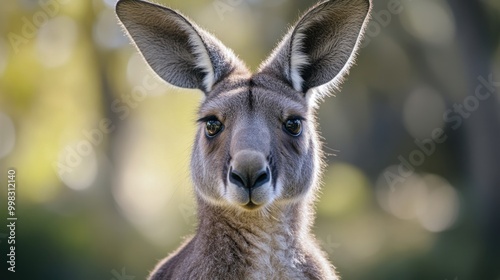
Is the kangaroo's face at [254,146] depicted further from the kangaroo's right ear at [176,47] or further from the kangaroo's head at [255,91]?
the kangaroo's right ear at [176,47]

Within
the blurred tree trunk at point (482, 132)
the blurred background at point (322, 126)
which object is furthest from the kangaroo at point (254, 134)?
the blurred tree trunk at point (482, 132)

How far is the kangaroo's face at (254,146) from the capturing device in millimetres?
5656

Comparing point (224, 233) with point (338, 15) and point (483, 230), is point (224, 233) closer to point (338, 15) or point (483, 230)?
point (338, 15)

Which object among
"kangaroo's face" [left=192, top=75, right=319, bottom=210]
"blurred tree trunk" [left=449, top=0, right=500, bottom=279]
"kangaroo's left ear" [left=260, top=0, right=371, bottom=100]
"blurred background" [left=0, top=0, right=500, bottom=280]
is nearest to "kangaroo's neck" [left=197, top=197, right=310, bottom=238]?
"kangaroo's face" [left=192, top=75, right=319, bottom=210]

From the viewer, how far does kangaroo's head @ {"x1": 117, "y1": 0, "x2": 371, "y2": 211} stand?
5832mm

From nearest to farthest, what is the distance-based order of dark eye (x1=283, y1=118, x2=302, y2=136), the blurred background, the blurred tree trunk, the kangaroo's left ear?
dark eye (x1=283, y1=118, x2=302, y2=136) < the kangaroo's left ear < the blurred background < the blurred tree trunk

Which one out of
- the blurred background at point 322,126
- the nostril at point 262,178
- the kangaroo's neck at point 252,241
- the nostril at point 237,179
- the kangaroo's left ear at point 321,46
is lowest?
the blurred background at point 322,126

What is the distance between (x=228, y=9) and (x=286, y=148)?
14970mm

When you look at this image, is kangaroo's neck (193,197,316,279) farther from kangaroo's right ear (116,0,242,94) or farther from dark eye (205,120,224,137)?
kangaroo's right ear (116,0,242,94)

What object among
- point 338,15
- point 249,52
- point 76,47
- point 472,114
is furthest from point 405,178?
point 338,15

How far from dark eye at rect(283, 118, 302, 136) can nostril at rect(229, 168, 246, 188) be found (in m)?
0.71

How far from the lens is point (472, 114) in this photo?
20.1 meters

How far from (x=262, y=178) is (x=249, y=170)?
0.11 metres

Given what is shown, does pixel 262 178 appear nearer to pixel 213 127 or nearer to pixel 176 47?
pixel 213 127
